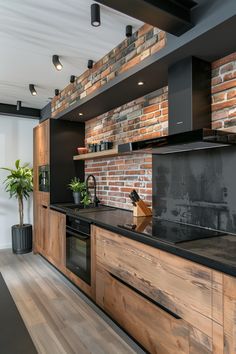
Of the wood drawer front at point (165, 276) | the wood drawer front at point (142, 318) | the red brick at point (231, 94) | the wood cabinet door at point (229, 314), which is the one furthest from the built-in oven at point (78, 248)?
the red brick at point (231, 94)

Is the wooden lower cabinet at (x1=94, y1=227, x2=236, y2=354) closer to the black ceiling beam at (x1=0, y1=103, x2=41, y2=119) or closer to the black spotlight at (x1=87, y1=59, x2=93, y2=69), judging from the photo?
the black spotlight at (x1=87, y1=59, x2=93, y2=69)

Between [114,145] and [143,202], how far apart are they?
1.02 m

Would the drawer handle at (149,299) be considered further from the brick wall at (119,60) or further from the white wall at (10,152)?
the white wall at (10,152)

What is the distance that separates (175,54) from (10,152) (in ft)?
13.0

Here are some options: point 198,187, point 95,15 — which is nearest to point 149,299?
point 198,187

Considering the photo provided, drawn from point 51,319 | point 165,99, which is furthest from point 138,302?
point 165,99

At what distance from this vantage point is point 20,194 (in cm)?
459

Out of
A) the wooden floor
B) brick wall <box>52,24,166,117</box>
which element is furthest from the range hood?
the wooden floor

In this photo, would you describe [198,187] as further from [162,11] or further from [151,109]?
[162,11]

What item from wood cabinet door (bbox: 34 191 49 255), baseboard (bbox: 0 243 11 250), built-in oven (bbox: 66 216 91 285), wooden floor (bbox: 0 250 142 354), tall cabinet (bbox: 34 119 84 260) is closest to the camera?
wooden floor (bbox: 0 250 142 354)

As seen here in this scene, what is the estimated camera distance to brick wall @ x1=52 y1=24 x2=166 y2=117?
6.91ft

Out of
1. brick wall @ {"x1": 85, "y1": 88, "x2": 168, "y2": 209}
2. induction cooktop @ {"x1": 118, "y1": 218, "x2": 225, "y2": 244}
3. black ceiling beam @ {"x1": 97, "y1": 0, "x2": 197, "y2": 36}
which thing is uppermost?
black ceiling beam @ {"x1": 97, "y1": 0, "x2": 197, "y2": 36}

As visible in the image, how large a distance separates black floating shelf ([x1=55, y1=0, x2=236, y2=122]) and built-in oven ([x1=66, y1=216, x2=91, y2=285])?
1454 mm

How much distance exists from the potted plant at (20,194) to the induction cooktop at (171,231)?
2985mm
